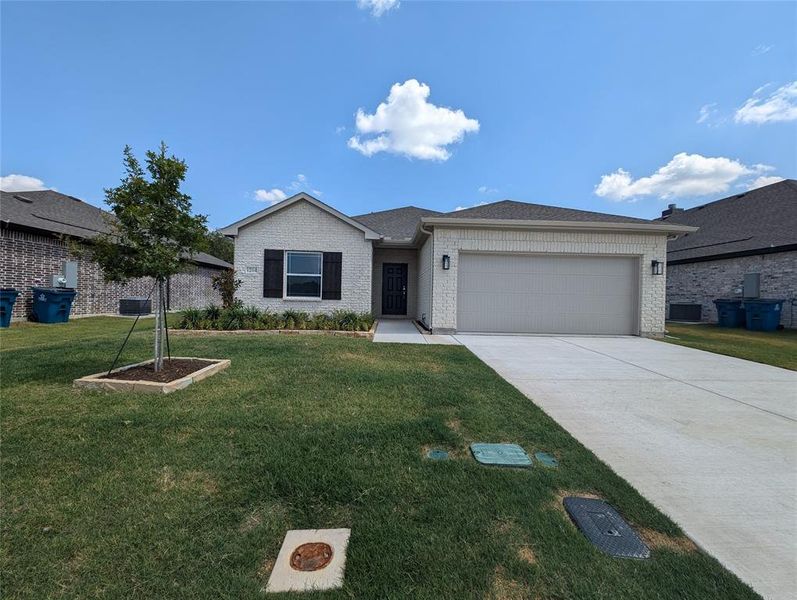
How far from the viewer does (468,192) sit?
19.7 m

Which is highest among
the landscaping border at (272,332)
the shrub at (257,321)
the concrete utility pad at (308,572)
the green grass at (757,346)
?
the shrub at (257,321)

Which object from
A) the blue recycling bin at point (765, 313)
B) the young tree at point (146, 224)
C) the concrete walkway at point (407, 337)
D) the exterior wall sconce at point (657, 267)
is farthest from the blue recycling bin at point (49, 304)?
the blue recycling bin at point (765, 313)

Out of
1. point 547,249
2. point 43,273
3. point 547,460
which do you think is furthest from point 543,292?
point 43,273

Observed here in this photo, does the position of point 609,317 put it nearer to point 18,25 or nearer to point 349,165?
point 349,165

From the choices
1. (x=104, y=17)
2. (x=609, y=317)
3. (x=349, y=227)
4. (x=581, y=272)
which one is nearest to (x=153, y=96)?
(x=104, y=17)

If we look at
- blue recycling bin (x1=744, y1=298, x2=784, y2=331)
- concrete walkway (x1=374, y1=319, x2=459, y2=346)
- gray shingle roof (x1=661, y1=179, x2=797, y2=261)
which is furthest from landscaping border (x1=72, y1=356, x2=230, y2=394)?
gray shingle roof (x1=661, y1=179, x2=797, y2=261)

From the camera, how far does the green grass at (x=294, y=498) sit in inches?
66.1

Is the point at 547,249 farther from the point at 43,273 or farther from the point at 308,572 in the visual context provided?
the point at 43,273

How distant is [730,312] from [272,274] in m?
17.1

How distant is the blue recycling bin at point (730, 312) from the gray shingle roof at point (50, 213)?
18407mm

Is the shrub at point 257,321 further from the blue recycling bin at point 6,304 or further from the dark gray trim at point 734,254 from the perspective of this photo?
the dark gray trim at point 734,254

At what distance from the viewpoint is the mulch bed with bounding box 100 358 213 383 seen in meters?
4.59

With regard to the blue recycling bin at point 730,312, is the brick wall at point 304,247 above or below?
above

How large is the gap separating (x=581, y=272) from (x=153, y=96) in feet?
45.9
